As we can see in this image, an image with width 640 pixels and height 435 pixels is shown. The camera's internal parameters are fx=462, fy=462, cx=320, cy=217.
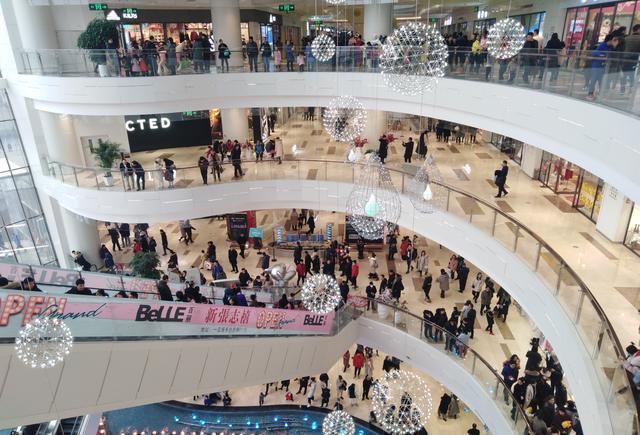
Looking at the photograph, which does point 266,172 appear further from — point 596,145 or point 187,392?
point 596,145

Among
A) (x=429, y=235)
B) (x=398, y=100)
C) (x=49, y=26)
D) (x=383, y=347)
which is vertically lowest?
(x=383, y=347)

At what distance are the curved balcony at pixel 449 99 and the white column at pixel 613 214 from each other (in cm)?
269

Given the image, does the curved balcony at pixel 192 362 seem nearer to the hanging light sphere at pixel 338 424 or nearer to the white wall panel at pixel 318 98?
the hanging light sphere at pixel 338 424

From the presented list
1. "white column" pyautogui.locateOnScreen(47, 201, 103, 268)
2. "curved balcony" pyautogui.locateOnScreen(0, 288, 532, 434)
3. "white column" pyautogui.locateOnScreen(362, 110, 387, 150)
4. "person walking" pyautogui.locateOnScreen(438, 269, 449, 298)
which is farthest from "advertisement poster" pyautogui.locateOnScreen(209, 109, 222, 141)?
"person walking" pyautogui.locateOnScreen(438, 269, 449, 298)

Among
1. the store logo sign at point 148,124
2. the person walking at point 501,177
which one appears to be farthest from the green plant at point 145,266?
the person walking at point 501,177

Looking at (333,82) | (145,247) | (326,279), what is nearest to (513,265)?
(326,279)

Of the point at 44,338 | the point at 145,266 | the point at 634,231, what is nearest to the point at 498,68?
the point at 634,231

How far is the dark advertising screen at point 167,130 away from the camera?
17.3m

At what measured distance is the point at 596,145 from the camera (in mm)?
6926

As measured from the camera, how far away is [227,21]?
1566cm

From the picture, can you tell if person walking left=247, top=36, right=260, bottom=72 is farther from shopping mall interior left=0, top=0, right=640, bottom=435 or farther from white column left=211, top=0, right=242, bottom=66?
white column left=211, top=0, right=242, bottom=66

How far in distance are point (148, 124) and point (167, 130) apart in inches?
41.7

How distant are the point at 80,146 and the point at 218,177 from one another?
225 inches

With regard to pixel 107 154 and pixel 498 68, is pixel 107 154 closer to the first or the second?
pixel 107 154
